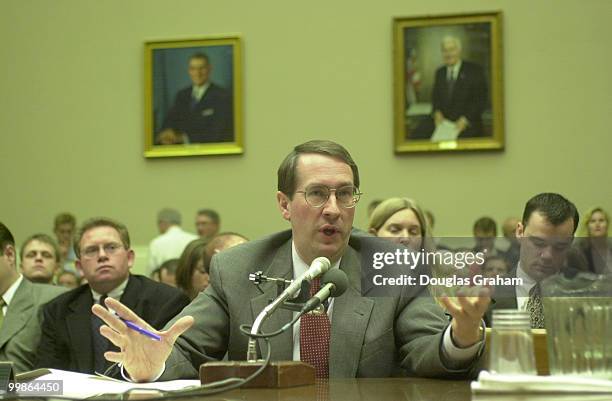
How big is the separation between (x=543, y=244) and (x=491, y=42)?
976cm

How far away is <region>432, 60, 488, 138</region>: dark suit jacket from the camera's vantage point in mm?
12664

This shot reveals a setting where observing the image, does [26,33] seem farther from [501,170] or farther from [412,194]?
[501,170]

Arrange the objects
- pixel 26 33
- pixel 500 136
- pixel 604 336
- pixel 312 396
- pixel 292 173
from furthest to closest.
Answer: pixel 26 33 < pixel 500 136 < pixel 292 173 < pixel 312 396 < pixel 604 336

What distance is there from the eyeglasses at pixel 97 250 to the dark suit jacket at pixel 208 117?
273 inches

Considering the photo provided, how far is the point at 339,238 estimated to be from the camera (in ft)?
13.8

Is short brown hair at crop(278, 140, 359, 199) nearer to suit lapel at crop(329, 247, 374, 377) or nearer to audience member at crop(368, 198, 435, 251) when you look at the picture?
suit lapel at crop(329, 247, 374, 377)

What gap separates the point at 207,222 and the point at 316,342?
29.2 feet

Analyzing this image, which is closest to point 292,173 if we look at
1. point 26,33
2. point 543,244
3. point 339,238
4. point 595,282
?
point 339,238

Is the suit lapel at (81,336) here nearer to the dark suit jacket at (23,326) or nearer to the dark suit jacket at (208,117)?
the dark suit jacket at (23,326)

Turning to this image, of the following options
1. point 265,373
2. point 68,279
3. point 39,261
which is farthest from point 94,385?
point 68,279

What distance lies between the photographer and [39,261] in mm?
8680

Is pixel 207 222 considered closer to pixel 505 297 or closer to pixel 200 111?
pixel 200 111

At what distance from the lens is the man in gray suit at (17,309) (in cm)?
632

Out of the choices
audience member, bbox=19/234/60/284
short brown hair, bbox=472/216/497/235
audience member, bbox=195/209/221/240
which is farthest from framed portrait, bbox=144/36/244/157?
audience member, bbox=19/234/60/284
